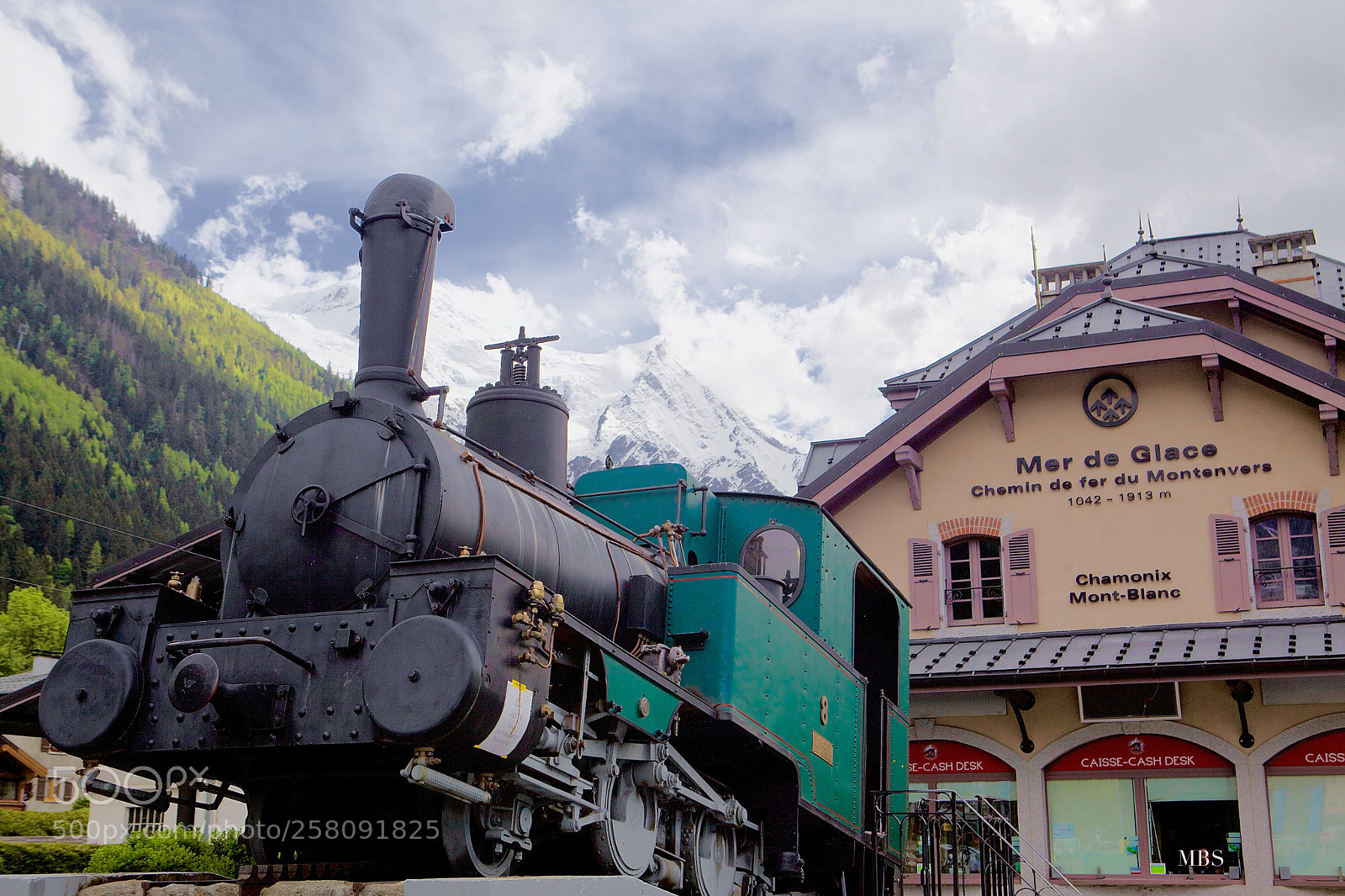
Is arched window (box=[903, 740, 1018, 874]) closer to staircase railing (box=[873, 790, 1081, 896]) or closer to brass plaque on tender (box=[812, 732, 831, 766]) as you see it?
staircase railing (box=[873, 790, 1081, 896])

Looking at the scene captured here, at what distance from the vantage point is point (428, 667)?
4348 millimetres

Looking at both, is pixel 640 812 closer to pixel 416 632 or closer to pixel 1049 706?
pixel 416 632

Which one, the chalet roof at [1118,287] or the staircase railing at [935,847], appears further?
the chalet roof at [1118,287]

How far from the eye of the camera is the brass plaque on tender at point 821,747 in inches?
295

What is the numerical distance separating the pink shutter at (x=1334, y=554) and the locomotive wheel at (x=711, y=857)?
343 inches

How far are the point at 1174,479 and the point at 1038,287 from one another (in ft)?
22.9

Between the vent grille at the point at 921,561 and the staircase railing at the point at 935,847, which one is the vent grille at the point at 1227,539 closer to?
the vent grille at the point at 921,561

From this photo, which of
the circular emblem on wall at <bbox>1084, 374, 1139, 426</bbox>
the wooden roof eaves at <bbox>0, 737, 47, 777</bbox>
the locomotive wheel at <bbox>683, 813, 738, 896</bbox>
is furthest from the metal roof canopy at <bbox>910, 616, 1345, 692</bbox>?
the wooden roof eaves at <bbox>0, 737, 47, 777</bbox>

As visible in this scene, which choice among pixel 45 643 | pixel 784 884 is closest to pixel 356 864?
pixel 784 884

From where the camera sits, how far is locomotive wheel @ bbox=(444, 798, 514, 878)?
480 centimetres

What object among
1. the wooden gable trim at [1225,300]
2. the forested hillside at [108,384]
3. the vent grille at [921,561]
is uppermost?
the forested hillside at [108,384]

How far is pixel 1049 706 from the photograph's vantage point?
43.9 ft

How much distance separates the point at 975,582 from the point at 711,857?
8576 millimetres

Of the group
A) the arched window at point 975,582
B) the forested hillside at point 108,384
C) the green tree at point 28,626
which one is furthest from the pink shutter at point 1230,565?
the forested hillside at point 108,384
